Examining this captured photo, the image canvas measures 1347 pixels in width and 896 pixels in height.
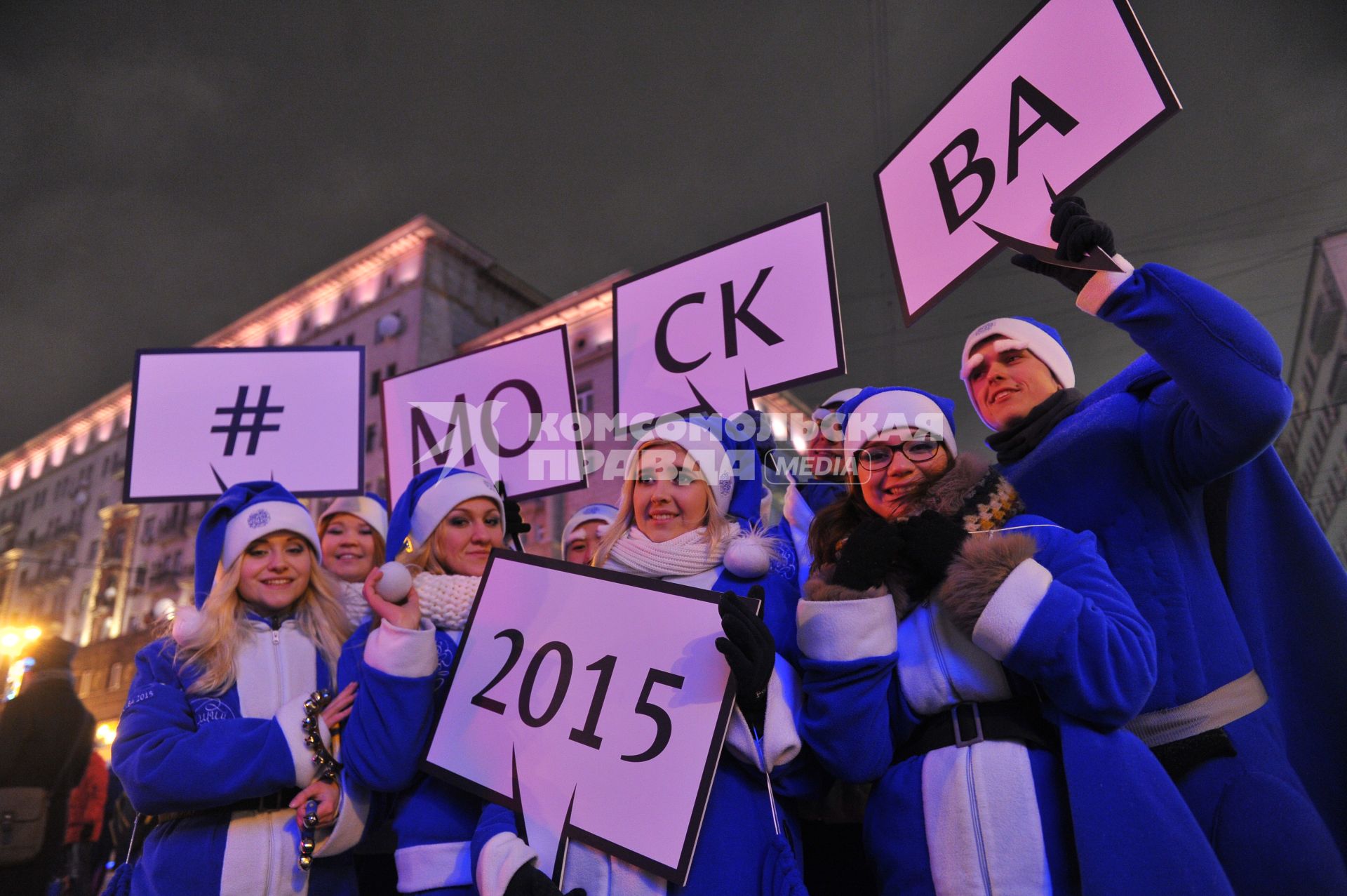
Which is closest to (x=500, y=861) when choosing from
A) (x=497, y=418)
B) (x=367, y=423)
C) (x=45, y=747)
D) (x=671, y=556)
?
(x=671, y=556)

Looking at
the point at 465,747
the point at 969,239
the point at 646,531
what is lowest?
the point at 465,747

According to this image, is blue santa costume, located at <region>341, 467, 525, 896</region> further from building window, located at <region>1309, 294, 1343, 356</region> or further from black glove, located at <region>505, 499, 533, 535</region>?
building window, located at <region>1309, 294, 1343, 356</region>

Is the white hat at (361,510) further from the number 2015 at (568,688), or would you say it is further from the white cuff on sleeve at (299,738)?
the number 2015 at (568,688)

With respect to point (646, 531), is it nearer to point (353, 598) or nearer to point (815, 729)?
point (815, 729)

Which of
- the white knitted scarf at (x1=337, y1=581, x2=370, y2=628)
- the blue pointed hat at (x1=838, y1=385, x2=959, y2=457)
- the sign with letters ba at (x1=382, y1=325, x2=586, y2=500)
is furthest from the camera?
the sign with letters ba at (x1=382, y1=325, x2=586, y2=500)

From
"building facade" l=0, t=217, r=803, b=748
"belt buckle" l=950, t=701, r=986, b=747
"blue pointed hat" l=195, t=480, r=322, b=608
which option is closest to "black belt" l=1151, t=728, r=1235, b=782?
"belt buckle" l=950, t=701, r=986, b=747

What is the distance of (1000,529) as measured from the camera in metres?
2.12

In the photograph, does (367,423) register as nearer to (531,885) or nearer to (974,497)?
(531,885)

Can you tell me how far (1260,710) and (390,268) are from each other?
44.2 meters

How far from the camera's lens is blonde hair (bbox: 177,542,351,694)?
2.87 m

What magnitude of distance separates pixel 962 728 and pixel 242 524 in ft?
8.49

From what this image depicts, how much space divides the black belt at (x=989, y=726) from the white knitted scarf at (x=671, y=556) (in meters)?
0.83

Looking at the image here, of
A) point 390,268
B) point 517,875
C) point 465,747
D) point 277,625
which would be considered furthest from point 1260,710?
point 390,268

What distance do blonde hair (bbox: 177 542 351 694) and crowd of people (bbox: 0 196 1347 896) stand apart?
0.04 feet
